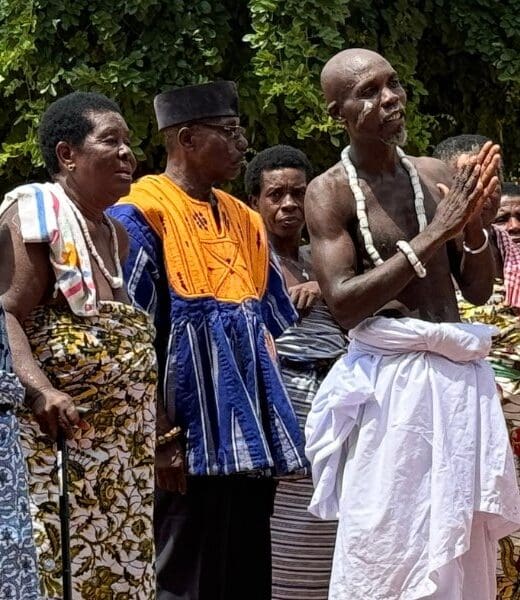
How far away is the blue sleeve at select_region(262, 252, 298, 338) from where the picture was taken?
256 inches

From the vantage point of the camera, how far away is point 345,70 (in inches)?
225

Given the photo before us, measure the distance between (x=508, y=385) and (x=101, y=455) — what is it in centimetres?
206

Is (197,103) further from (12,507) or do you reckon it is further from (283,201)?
(12,507)

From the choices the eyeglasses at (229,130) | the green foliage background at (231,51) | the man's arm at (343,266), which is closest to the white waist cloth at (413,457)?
the man's arm at (343,266)

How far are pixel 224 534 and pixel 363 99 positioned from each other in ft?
5.75

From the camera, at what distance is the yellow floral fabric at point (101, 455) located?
5.41 metres

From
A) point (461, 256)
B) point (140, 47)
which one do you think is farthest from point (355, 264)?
point (140, 47)

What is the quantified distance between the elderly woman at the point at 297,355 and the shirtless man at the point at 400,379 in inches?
51.5

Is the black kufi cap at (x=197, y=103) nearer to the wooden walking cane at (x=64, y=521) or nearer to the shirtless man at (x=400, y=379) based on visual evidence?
the shirtless man at (x=400, y=379)

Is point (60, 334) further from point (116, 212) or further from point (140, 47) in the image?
point (140, 47)

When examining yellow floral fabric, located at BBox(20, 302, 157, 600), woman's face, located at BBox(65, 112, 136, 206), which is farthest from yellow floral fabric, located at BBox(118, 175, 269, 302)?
yellow floral fabric, located at BBox(20, 302, 157, 600)

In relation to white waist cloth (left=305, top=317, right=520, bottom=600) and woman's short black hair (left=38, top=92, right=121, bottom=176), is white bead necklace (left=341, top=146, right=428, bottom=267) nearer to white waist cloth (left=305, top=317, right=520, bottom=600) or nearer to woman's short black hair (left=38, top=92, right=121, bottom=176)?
white waist cloth (left=305, top=317, right=520, bottom=600)

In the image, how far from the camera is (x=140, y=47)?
8820mm

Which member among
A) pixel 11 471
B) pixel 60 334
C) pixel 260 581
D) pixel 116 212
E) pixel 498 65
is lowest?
pixel 260 581
